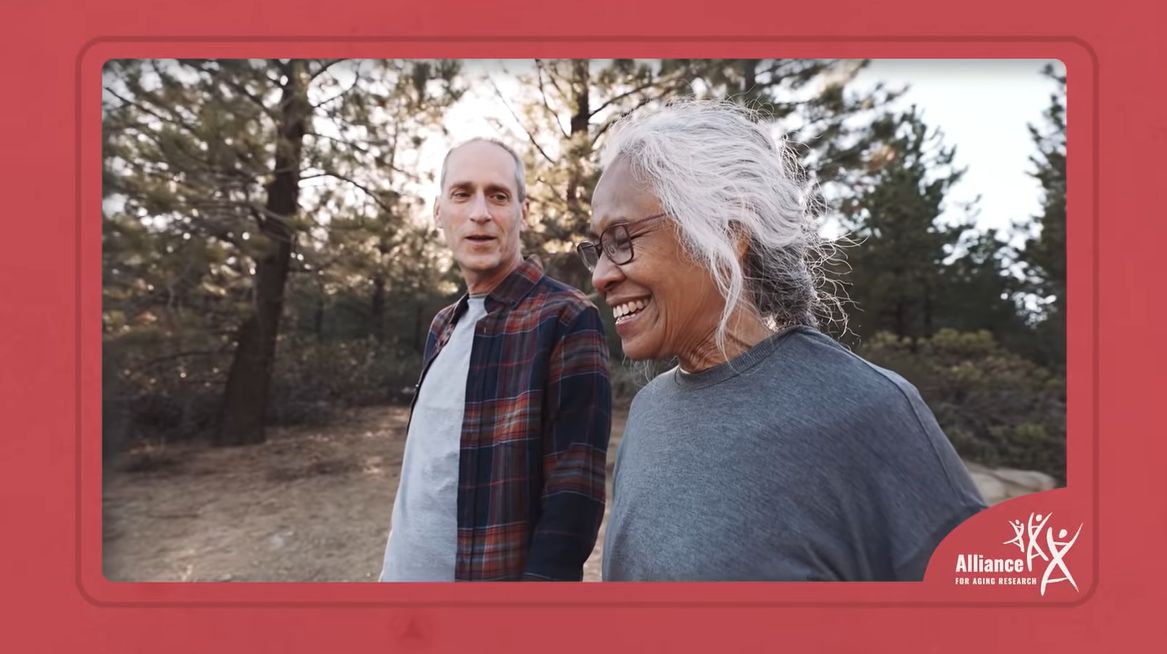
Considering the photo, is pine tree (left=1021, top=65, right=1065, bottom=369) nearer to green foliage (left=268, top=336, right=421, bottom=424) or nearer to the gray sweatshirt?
the gray sweatshirt

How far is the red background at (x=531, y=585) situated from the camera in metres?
0.92

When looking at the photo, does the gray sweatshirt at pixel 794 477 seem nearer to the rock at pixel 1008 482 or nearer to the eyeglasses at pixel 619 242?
the eyeglasses at pixel 619 242

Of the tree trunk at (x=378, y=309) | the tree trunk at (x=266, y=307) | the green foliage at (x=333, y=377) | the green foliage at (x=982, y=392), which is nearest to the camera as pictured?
the tree trunk at (x=266, y=307)

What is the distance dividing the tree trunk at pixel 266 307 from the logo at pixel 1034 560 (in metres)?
3.17

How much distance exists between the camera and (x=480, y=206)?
99 centimetres

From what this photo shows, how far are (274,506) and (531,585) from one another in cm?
334

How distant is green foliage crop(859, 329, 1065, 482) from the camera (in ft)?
11.9

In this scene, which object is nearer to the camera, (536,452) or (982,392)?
(536,452)

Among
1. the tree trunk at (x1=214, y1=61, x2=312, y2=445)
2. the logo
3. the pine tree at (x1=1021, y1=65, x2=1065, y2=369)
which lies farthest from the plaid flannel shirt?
the tree trunk at (x1=214, y1=61, x2=312, y2=445)

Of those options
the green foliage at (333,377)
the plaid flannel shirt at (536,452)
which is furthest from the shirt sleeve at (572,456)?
the green foliage at (333,377)

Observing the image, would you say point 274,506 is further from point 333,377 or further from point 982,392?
point 982,392

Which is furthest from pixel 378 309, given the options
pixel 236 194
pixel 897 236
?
pixel 897 236
